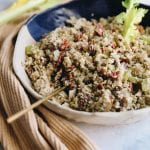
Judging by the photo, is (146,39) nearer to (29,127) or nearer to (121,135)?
(121,135)

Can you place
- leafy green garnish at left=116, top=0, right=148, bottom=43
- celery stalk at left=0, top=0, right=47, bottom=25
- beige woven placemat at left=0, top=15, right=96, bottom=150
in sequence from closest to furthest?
beige woven placemat at left=0, top=15, right=96, bottom=150 → leafy green garnish at left=116, top=0, right=148, bottom=43 → celery stalk at left=0, top=0, right=47, bottom=25

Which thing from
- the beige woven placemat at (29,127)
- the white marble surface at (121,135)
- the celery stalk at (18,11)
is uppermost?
the celery stalk at (18,11)

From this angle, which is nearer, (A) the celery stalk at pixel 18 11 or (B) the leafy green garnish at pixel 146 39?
(B) the leafy green garnish at pixel 146 39

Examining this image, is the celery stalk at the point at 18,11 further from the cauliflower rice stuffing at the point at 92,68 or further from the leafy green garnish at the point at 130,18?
the leafy green garnish at the point at 130,18

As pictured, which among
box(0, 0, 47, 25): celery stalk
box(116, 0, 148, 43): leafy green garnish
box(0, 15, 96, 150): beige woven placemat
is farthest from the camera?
box(0, 0, 47, 25): celery stalk

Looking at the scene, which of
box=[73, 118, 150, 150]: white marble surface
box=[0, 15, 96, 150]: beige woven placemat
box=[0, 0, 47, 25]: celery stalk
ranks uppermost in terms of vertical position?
box=[0, 0, 47, 25]: celery stalk

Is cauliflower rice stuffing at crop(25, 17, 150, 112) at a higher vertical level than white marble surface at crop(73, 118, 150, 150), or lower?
higher

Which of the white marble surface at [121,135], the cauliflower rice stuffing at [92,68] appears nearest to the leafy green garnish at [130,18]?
the cauliflower rice stuffing at [92,68]

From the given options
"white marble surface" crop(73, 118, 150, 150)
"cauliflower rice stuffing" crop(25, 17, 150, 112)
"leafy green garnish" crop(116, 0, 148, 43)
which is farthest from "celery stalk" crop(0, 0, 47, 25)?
"white marble surface" crop(73, 118, 150, 150)

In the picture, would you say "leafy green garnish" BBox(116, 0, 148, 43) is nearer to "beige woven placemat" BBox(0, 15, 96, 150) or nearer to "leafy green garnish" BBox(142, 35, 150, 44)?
"leafy green garnish" BBox(142, 35, 150, 44)
